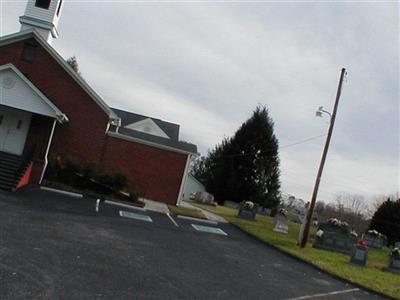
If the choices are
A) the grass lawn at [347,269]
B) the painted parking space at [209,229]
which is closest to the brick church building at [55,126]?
the painted parking space at [209,229]

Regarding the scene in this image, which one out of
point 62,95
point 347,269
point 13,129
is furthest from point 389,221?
point 13,129

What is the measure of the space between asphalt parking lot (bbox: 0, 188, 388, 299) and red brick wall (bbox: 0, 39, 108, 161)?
761 centimetres

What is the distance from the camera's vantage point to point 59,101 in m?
24.9

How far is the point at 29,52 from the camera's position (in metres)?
25.0

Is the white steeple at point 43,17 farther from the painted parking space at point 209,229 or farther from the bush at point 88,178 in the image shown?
the painted parking space at point 209,229

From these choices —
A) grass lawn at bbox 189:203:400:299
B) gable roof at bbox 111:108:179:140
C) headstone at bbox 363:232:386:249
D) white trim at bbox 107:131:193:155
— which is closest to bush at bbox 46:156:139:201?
white trim at bbox 107:131:193:155

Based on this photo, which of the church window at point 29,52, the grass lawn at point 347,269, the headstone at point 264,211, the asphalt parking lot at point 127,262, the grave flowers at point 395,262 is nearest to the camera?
the asphalt parking lot at point 127,262

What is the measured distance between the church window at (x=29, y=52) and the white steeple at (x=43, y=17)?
2.38 meters

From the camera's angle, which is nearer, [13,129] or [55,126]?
[13,129]

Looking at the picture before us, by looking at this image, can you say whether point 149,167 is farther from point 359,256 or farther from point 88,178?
point 359,256

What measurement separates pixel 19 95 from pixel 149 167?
852 cm

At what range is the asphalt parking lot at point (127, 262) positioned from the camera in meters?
7.45

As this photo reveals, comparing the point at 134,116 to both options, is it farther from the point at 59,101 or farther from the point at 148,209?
the point at 148,209

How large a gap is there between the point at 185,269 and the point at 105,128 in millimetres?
16492
